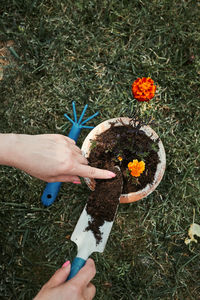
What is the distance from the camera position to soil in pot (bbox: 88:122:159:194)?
180 centimetres

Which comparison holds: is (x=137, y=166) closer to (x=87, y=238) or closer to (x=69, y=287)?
(x=87, y=238)

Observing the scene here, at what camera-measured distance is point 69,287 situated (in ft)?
4.65

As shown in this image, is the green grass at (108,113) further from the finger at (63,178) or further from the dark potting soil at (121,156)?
the finger at (63,178)

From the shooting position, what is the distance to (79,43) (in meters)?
2.38

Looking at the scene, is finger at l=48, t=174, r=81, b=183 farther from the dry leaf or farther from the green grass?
the dry leaf

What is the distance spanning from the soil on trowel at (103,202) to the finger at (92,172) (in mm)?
82

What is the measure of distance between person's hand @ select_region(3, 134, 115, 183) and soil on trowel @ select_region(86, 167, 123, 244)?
0.34 feet

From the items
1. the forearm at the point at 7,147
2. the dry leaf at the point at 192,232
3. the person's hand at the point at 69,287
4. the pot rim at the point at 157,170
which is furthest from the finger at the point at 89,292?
the dry leaf at the point at 192,232

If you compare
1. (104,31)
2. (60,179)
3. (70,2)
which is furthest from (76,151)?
(70,2)

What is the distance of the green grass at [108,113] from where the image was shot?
217 cm

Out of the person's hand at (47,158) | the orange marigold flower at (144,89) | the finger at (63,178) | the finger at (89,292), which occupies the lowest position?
the finger at (89,292)

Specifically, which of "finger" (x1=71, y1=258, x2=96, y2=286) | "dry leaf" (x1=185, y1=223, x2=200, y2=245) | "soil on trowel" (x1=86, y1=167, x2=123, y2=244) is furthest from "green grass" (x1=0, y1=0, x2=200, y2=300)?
"finger" (x1=71, y1=258, x2=96, y2=286)

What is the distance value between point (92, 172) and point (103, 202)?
0.22 metres

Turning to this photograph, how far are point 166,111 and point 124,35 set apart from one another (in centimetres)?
74
